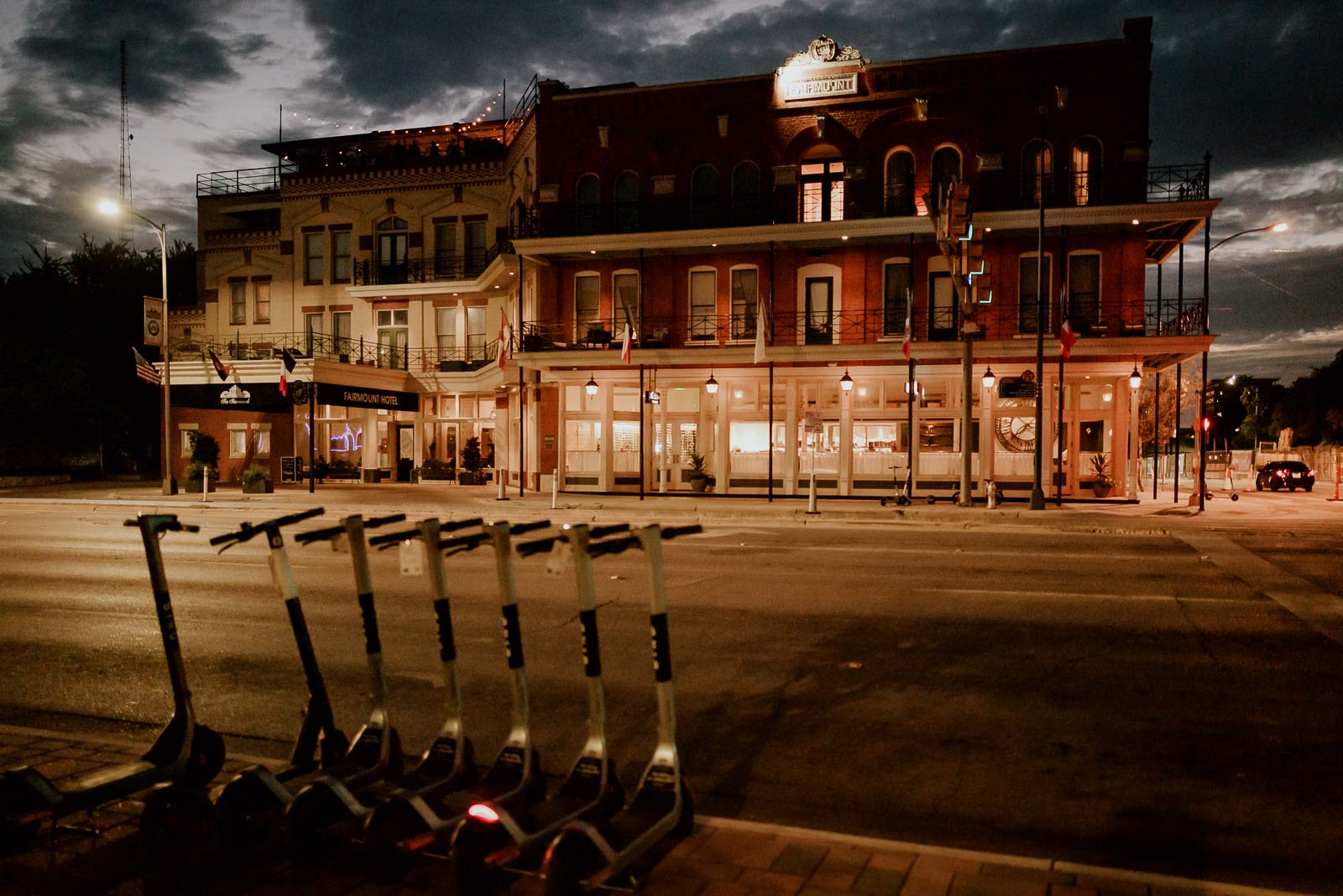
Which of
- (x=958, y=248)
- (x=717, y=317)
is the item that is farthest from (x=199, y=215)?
(x=958, y=248)

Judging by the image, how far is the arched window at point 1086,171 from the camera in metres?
25.5

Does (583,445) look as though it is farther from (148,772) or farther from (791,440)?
(148,772)

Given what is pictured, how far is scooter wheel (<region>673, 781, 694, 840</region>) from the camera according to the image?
3814 millimetres

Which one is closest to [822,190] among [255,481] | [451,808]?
[255,481]

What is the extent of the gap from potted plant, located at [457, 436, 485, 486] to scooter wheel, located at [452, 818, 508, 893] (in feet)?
98.9

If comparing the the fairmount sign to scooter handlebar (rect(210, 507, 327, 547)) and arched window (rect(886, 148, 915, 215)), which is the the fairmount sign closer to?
arched window (rect(886, 148, 915, 215))

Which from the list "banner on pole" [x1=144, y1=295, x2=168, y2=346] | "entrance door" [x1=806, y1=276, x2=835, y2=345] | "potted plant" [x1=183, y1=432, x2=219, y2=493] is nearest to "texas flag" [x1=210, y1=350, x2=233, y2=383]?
"banner on pole" [x1=144, y1=295, x2=168, y2=346]

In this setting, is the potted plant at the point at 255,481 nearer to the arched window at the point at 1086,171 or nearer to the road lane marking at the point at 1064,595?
the road lane marking at the point at 1064,595

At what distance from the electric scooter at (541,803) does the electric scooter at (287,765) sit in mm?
1047

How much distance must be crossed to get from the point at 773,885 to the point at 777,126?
2710 centimetres

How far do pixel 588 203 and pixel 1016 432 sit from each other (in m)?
15.7

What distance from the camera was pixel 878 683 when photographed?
6809mm

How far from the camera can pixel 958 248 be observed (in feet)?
70.0

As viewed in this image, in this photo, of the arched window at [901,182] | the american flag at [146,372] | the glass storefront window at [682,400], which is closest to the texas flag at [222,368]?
the american flag at [146,372]
